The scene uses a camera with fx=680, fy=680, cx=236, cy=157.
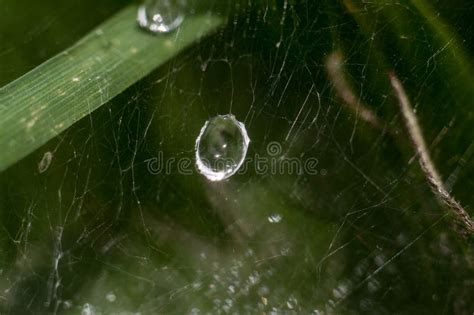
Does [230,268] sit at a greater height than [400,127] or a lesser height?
lesser

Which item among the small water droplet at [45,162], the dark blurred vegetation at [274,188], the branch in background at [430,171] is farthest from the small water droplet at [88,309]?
the branch in background at [430,171]

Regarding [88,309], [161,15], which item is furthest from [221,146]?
[88,309]

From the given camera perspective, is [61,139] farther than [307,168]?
No

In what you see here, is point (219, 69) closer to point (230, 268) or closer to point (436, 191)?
point (230, 268)

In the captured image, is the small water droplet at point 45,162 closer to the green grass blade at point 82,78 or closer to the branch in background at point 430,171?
the green grass blade at point 82,78

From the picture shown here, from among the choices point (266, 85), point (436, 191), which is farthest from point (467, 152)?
point (266, 85)

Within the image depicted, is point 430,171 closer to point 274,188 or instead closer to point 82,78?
point 274,188
